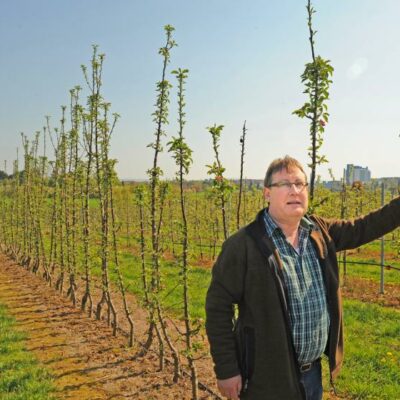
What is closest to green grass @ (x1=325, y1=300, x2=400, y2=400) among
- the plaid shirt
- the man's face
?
the plaid shirt

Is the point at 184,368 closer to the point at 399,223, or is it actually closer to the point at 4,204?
the point at 399,223

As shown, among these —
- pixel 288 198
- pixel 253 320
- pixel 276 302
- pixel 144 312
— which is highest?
pixel 288 198

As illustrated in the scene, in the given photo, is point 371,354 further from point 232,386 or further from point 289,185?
point 289,185

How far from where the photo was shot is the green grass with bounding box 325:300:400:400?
17.6 feet

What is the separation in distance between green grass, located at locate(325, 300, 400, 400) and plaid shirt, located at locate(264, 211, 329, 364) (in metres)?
3.66

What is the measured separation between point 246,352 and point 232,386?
0.22 m

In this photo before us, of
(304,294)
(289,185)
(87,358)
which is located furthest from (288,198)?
(87,358)

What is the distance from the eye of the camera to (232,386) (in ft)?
7.53

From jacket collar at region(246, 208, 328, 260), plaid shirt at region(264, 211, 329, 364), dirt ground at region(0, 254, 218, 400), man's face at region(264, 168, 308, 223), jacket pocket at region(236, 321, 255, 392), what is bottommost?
dirt ground at region(0, 254, 218, 400)

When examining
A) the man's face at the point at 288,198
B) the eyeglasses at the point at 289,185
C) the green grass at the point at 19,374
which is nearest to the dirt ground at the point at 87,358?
the green grass at the point at 19,374

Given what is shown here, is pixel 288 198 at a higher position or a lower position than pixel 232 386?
higher

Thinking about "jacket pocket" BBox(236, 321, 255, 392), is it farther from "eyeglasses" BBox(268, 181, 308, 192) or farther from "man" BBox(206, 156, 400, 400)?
"eyeglasses" BBox(268, 181, 308, 192)

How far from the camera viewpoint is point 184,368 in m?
6.11

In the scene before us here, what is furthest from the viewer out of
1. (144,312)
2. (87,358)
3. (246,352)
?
(144,312)
